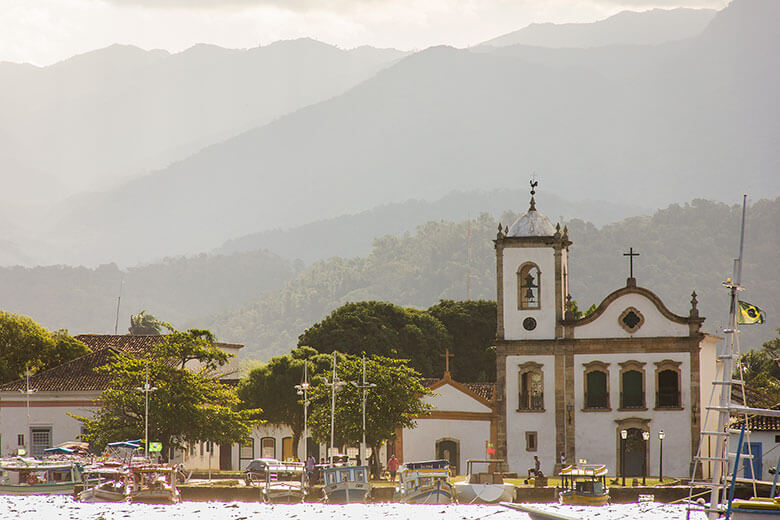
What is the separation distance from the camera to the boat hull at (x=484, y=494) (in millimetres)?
56281

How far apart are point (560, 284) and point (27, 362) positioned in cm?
3968

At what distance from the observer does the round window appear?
69.2 metres

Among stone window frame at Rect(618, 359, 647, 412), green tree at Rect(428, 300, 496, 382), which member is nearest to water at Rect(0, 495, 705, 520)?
stone window frame at Rect(618, 359, 647, 412)

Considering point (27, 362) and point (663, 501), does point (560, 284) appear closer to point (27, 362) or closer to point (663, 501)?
point (663, 501)

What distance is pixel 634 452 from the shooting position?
67.9m

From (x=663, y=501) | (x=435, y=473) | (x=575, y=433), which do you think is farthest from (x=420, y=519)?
(x=575, y=433)

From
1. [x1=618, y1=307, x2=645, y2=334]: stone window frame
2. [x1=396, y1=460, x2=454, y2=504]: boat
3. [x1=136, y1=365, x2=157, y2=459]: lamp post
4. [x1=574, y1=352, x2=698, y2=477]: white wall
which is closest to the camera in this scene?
[x1=396, y1=460, x2=454, y2=504]: boat

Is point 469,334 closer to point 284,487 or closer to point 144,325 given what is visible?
point 144,325

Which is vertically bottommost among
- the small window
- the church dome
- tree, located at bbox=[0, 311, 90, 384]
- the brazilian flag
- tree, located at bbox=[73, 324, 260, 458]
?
the small window

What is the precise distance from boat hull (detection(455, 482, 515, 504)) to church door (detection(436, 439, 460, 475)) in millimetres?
15527

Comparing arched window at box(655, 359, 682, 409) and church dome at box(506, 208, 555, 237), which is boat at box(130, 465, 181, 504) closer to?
church dome at box(506, 208, 555, 237)

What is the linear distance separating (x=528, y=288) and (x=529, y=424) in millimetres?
7637

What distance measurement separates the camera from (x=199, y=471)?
263 feet

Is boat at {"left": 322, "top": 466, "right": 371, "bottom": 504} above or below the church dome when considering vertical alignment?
below
